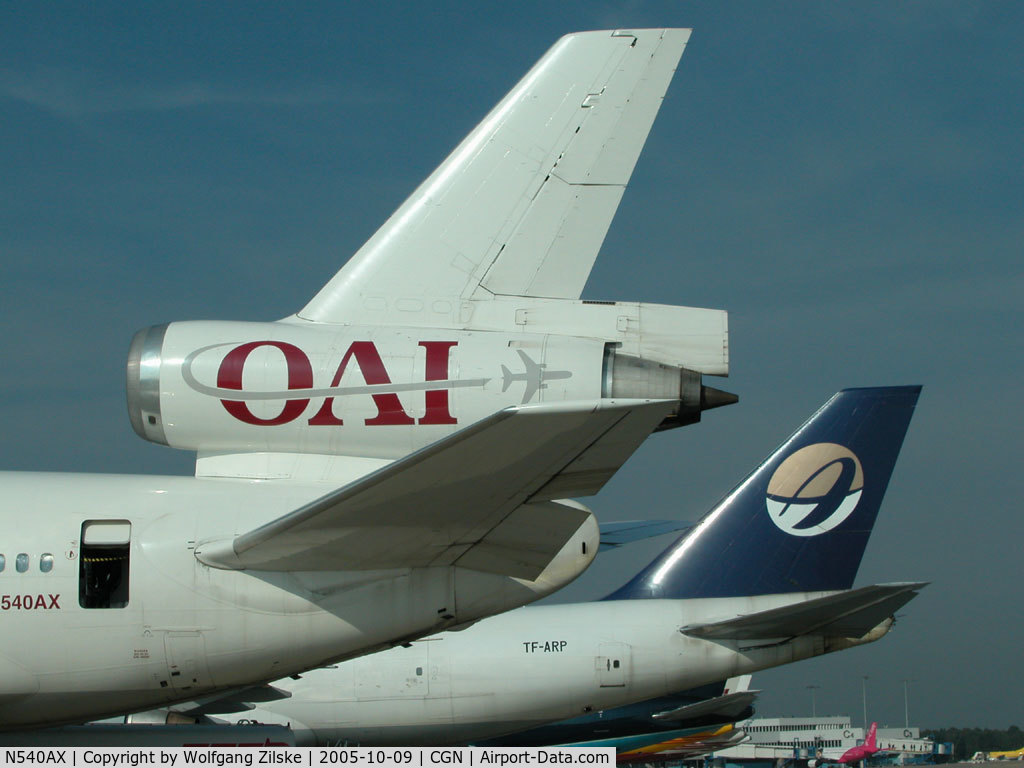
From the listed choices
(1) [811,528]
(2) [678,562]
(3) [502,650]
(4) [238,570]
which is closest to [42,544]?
(4) [238,570]

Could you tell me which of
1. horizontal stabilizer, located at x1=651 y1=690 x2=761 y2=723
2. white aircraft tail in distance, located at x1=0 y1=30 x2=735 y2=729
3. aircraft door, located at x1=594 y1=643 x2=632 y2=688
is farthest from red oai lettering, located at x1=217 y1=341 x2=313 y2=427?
horizontal stabilizer, located at x1=651 y1=690 x2=761 y2=723

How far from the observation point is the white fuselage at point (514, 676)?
1706 cm

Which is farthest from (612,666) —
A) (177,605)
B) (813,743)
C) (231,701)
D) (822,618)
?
(813,743)

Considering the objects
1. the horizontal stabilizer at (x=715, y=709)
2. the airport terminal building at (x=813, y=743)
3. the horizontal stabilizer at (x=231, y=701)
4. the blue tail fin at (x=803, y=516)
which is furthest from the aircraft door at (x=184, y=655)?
the airport terminal building at (x=813, y=743)

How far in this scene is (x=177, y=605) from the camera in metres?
8.09

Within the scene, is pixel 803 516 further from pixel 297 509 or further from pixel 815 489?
pixel 297 509

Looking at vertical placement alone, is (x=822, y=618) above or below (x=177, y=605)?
above

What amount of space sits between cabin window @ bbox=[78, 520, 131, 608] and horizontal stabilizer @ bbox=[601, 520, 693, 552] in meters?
6.69

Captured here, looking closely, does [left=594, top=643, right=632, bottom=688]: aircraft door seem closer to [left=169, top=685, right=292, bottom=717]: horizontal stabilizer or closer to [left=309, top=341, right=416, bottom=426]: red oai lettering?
[left=169, top=685, right=292, bottom=717]: horizontal stabilizer

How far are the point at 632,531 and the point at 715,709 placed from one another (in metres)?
8.33

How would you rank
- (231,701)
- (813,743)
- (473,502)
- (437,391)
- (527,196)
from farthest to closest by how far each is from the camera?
(813,743) → (231,701) → (527,196) → (437,391) → (473,502)

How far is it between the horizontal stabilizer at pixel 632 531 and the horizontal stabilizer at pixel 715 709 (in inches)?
276

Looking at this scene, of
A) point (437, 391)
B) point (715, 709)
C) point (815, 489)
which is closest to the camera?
point (437, 391)

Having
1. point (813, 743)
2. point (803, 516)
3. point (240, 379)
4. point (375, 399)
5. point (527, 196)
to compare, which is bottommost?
point (813, 743)
